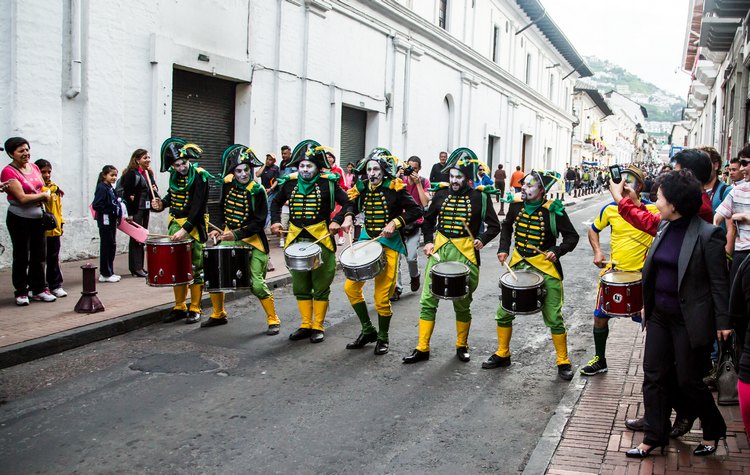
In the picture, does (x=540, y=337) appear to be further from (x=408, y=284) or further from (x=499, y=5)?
(x=499, y=5)

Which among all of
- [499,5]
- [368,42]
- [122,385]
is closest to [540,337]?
[122,385]

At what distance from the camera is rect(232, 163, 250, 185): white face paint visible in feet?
26.8

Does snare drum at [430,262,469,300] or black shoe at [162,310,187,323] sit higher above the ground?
snare drum at [430,262,469,300]

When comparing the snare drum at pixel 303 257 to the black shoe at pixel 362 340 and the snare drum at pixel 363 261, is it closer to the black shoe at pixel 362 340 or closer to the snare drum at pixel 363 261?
the snare drum at pixel 363 261

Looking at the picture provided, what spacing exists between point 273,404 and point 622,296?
2942 mm

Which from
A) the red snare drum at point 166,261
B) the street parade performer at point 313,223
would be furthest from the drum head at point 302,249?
→ the red snare drum at point 166,261

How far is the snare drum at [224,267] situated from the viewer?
7.75 meters

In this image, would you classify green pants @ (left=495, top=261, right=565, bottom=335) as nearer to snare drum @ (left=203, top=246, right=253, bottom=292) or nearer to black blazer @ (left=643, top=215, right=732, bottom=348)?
black blazer @ (left=643, top=215, right=732, bottom=348)

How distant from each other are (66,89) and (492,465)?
978 cm

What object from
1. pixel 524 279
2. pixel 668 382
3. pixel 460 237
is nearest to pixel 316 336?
pixel 460 237

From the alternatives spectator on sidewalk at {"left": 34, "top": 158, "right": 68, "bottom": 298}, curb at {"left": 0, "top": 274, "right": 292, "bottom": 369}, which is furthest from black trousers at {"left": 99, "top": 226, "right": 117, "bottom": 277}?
curb at {"left": 0, "top": 274, "right": 292, "bottom": 369}

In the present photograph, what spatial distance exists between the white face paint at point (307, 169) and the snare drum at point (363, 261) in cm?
95

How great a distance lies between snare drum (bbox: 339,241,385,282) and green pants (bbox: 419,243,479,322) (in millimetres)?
492

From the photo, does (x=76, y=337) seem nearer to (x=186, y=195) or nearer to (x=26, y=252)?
(x=26, y=252)
